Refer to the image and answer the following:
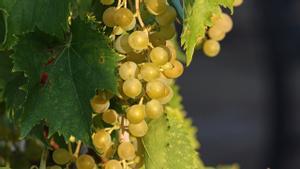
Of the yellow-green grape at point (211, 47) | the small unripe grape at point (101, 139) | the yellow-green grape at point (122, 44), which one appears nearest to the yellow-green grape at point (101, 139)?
the small unripe grape at point (101, 139)

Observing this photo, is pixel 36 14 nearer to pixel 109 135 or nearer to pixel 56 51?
pixel 56 51

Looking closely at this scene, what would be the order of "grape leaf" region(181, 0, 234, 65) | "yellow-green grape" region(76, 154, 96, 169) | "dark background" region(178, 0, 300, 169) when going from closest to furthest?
"grape leaf" region(181, 0, 234, 65) → "yellow-green grape" region(76, 154, 96, 169) → "dark background" region(178, 0, 300, 169)


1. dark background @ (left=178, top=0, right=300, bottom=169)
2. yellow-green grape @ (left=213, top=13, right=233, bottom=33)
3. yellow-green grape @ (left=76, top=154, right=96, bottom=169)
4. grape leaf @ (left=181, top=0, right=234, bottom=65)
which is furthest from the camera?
dark background @ (left=178, top=0, right=300, bottom=169)

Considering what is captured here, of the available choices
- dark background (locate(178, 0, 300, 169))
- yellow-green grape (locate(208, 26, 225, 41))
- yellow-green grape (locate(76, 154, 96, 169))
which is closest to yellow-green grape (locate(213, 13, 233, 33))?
yellow-green grape (locate(208, 26, 225, 41))

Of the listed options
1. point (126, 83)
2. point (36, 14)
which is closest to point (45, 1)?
point (36, 14)

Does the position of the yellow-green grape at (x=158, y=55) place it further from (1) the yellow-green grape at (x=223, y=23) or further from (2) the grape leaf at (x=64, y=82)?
(1) the yellow-green grape at (x=223, y=23)

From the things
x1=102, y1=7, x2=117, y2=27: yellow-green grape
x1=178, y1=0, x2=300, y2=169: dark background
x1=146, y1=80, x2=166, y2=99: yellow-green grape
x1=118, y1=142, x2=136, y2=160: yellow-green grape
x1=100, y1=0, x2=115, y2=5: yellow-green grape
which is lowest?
x1=178, y1=0, x2=300, y2=169: dark background

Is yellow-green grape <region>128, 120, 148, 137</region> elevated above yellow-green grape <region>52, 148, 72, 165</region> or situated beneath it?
elevated above

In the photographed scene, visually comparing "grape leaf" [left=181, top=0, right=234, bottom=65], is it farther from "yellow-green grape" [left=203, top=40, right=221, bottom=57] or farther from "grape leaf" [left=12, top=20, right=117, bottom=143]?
"yellow-green grape" [left=203, top=40, right=221, bottom=57]
